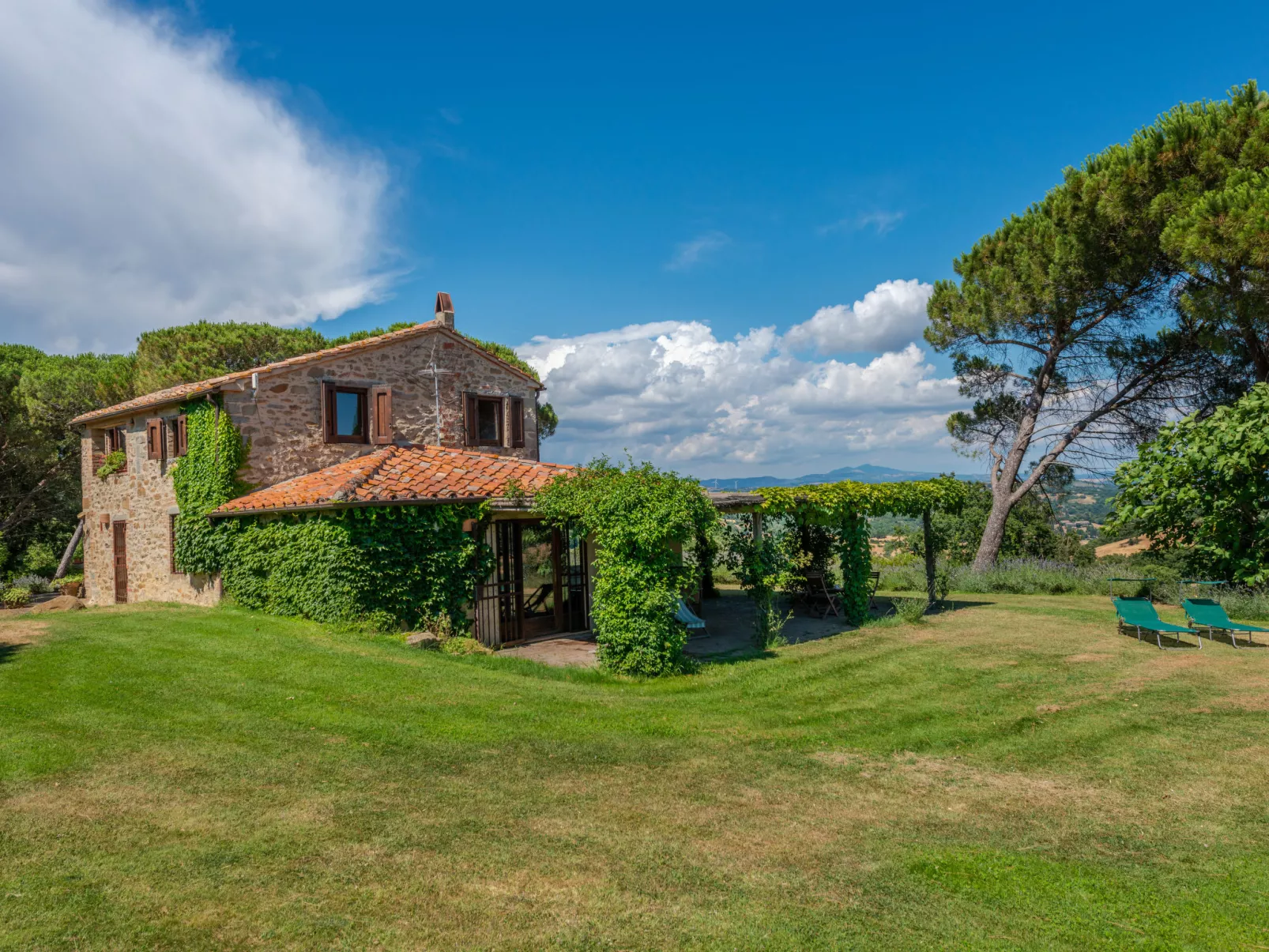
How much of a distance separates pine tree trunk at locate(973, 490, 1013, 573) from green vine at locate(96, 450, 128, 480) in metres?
24.0

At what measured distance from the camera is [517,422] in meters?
19.8

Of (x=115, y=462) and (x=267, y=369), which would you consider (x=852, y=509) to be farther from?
(x=115, y=462)

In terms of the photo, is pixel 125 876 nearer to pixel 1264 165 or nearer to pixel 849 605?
pixel 849 605

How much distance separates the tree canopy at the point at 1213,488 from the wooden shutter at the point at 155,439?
71.1ft

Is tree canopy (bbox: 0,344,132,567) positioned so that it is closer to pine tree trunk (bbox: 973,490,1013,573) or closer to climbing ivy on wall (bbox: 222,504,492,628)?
climbing ivy on wall (bbox: 222,504,492,628)

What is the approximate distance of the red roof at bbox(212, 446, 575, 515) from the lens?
39.6 ft

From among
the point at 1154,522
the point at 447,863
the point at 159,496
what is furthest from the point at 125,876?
the point at 1154,522

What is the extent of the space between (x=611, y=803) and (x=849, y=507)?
10.2 meters

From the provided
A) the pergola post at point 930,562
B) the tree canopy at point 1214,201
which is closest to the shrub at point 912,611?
the pergola post at point 930,562

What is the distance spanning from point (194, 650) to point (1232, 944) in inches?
445

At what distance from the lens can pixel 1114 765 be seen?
7.00 m

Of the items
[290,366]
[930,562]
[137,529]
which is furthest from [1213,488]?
[137,529]

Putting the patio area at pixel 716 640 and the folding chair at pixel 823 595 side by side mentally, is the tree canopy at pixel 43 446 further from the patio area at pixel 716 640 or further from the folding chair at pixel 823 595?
the folding chair at pixel 823 595

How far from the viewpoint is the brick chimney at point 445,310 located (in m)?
18.8
